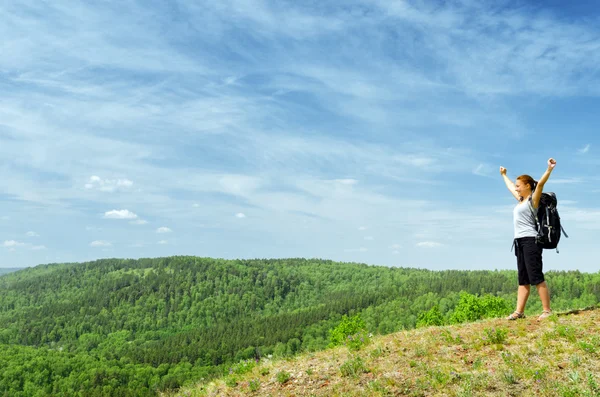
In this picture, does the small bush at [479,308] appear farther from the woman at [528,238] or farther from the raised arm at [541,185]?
the raised arm at [541,185]

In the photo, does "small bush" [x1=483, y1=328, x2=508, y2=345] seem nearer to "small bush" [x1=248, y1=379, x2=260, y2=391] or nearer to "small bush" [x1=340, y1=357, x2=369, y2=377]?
"small bush" [x1=340, y1=357, x2=369, y2=377]

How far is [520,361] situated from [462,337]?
200 cm

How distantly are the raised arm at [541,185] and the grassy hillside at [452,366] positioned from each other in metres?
3.13

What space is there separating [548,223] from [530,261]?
1092 millimetres

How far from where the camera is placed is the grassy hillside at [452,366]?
26.4ft

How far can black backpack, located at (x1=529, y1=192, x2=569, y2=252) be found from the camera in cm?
1077

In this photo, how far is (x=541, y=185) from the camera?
1048 cm

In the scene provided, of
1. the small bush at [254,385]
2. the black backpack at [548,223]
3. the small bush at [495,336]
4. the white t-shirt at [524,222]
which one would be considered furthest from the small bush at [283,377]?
the black backpack at [548,223]

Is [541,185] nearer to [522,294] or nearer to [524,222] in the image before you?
[524,222]

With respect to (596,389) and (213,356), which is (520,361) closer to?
(596,389)

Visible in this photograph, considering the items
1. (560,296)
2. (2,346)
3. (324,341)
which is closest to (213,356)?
(324,341)

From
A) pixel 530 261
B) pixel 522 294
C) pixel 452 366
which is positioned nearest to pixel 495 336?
pixel 452 366

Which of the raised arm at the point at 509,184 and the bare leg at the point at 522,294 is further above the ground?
the raised arm at the point at 509,184

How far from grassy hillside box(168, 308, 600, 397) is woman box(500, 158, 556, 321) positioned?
2.87ft
